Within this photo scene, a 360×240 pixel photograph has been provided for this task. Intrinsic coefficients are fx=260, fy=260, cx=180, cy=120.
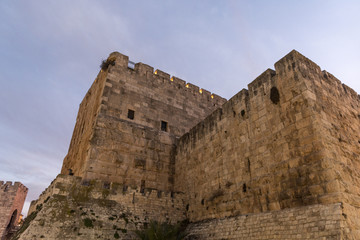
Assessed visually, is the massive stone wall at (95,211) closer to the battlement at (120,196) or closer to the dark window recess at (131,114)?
the battlement at (120,196)

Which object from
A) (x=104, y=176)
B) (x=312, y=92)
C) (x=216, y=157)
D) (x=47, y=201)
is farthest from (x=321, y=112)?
(x=47, y=201)

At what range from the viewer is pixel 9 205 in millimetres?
26156

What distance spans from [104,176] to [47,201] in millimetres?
2794

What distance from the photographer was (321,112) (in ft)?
26.5

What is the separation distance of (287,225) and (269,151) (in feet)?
7.93

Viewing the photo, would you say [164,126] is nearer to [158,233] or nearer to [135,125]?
[135,125]

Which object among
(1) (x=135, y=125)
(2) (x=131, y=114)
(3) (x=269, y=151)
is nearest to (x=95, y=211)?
(1) (x=135, y=125)

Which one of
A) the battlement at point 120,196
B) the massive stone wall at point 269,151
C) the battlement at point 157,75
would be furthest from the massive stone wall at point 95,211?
the battlement at point 157,75

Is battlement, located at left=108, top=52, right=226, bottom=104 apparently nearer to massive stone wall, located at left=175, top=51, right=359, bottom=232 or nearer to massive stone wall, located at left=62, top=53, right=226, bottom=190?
massive stone wall, located at left=62, top=53, right=226, bottom=190

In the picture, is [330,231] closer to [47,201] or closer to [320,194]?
[320,194]

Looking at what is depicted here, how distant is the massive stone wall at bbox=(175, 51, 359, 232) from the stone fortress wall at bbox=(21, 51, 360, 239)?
0.03 metres

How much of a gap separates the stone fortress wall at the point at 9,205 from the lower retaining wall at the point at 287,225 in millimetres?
24016

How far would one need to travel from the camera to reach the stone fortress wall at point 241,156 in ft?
23.5

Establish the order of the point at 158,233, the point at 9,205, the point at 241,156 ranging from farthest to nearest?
the point at 9,205, the point at 241,156, the point at 158,233
